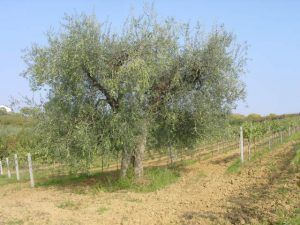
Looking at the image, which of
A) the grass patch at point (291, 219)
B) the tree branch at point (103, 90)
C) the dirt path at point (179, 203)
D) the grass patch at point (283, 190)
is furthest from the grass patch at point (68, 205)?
the grass patch at point (291, 219)

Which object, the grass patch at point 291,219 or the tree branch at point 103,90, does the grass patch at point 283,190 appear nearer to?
the grass patch at point 291,219

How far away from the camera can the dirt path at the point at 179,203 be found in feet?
27.8

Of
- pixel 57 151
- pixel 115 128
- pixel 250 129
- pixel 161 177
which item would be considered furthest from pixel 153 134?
pixel 250 129

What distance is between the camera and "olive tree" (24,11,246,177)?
1266cm

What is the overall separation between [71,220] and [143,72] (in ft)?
17.1

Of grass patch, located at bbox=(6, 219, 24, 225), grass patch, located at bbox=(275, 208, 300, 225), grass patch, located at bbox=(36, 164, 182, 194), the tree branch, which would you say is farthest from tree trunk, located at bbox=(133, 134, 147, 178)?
grass patch, located at bbox=(275, 208, 300, 225)

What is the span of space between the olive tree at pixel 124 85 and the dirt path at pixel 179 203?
1.84 m

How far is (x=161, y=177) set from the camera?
14562 mm

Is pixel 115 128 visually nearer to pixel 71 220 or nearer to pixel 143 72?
pixel 143 72

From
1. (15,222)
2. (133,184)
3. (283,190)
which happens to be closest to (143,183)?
(133,184)

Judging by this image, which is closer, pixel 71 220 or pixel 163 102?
pixel 71 220

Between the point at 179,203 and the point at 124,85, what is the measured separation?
4401 millimetres

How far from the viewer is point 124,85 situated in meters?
12.7

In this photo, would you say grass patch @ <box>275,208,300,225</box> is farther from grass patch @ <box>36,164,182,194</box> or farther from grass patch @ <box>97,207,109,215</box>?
grass patch @ <box>36,164,182,194</box>
